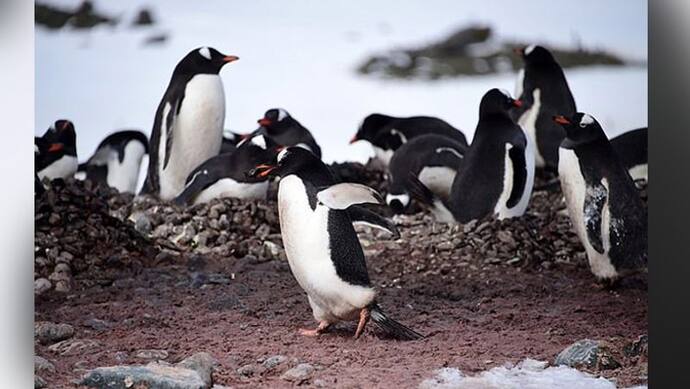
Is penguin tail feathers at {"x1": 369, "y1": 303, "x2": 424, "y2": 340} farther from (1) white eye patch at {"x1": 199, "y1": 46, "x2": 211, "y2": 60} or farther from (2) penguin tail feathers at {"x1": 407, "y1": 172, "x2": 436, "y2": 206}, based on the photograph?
(1) white eye patch at {"x1": 199, "y1": 46, "x2": 211, "y2": 60}

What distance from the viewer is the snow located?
3029 millimetres

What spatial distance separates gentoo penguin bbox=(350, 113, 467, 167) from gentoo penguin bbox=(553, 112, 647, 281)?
39 centimetres

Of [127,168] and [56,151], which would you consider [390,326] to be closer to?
[127,168]

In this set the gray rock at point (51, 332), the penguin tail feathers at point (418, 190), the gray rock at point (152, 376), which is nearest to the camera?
the gray rock at point (152, 376)

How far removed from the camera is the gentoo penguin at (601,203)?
3.24 m

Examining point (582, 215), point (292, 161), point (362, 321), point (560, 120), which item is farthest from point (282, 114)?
point (582, 215)

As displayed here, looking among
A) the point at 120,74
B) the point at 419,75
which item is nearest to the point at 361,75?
the point at 419,75

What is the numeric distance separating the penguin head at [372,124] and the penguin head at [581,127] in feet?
1.82

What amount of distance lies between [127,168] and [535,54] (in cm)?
133

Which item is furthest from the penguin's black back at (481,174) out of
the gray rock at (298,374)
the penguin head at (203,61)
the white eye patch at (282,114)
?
the penguin head at (203,61)

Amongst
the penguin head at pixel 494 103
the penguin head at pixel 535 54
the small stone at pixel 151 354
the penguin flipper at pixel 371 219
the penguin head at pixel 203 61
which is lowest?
the small stone at pixel 151 354

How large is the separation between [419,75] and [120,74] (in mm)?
916

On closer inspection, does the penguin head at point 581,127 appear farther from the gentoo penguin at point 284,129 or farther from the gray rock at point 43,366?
the gray rock at point 43,366

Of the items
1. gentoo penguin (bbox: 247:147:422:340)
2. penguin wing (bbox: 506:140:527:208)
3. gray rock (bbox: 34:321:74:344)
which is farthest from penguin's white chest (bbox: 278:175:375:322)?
gray rock (bbox: 34:321:74:344)
